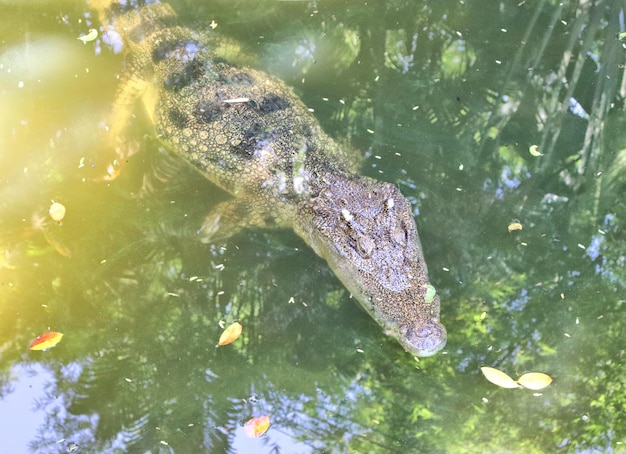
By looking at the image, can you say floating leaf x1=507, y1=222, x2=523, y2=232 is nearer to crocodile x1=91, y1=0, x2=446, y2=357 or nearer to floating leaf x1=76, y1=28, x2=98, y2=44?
crocodile x1=91, y1=0, x2=446, y2=357

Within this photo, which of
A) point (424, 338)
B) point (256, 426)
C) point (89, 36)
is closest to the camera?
point (424, 338)

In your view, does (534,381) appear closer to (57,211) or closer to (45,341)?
(45,341)

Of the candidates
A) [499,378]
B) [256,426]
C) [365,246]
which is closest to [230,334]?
[256,426]

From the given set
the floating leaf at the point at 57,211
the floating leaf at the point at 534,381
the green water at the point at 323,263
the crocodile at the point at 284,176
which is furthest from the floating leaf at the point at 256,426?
the floating leaf at the point at 57,211

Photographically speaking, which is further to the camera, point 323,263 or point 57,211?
point 57,211

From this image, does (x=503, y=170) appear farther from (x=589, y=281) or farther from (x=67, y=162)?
(x=67, y=162)

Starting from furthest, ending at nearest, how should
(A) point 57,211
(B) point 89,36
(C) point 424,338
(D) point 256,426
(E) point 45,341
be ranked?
(B) point 89,36 → (A) point 57,211 → (E) point 45,341 → (D) point 256,426 → (C) point 424,338
